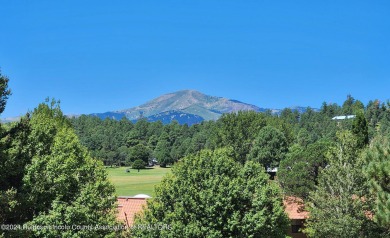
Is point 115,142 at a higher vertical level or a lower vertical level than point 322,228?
higher

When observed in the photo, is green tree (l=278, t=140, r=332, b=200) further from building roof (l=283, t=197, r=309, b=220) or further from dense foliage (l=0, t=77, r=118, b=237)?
dense foliage (l=0, t=77, r=118, b=237)

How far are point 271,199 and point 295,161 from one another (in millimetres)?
13882

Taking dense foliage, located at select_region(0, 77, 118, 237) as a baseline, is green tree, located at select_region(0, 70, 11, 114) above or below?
above

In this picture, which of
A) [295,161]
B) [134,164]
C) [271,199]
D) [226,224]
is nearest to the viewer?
[226,224]

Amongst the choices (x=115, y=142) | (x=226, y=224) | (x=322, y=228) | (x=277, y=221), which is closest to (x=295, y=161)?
(x=322, y=228)

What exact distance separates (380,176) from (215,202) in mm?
7263

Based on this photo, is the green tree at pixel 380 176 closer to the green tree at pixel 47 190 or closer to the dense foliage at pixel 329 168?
the dense foliage at pixel 329 168

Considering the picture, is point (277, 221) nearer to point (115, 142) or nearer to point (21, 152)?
point (21, 152)

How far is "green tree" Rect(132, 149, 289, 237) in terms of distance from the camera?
65.2 feet

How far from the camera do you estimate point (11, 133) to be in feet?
66.3

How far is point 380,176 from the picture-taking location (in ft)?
58.7

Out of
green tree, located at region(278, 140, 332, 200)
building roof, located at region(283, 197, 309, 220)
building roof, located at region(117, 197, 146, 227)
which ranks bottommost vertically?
building roof, located at region(283, 197, 309, 220)

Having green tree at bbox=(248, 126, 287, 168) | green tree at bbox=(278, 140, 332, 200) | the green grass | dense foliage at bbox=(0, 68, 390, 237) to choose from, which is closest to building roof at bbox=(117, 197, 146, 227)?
the green grass

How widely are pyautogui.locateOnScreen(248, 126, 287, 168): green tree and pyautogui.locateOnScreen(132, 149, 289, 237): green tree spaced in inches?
1621
